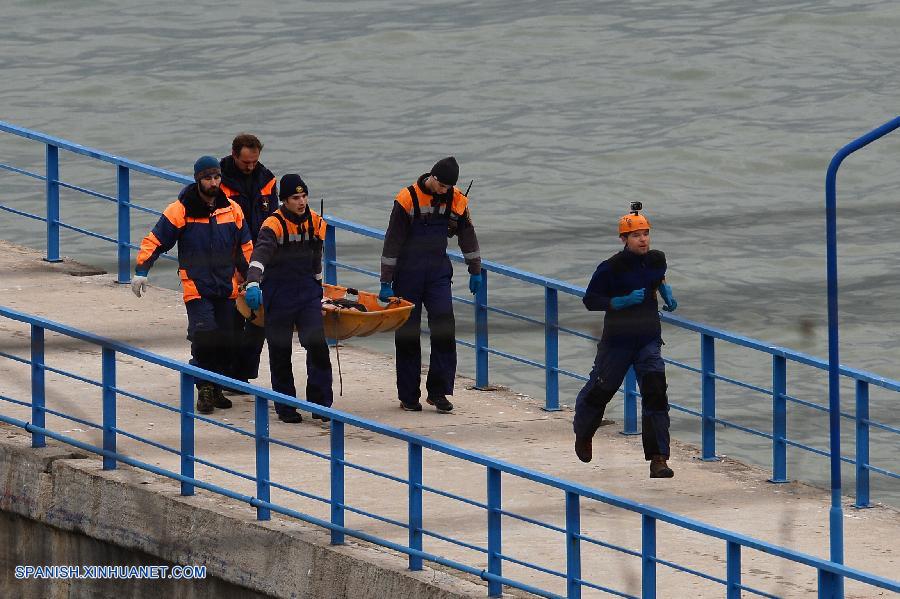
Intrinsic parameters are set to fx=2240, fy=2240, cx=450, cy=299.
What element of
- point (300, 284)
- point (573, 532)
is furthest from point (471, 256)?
point (573, 532)

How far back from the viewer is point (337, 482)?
36.7ft

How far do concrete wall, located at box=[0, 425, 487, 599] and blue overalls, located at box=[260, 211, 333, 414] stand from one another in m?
1.76

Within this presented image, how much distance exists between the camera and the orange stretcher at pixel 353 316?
1389cm

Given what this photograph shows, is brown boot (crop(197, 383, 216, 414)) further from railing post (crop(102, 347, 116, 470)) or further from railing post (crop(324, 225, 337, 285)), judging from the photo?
railing post (crop(324, 225, 337, 285))

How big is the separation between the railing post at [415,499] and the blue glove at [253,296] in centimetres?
258

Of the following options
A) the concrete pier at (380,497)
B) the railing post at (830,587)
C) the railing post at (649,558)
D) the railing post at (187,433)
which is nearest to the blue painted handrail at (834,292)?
the railing post at (830,587)

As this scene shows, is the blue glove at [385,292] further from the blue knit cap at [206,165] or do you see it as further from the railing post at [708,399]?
the railing post at [708,399]

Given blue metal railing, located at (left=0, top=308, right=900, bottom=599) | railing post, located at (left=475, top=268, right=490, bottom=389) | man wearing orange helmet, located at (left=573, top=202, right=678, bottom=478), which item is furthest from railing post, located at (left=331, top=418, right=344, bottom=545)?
railing post, located at (left=475, top=268, right=490, bottom=389)

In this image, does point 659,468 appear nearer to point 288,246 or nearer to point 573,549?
point 573,549

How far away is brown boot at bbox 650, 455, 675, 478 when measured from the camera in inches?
506

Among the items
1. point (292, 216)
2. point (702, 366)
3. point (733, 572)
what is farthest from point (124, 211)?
point (733, 572)

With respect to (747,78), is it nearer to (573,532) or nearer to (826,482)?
(826,482)

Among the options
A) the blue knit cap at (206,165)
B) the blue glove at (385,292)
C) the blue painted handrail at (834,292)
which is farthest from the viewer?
the blue glove at (385,292)

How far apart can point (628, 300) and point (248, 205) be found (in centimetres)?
311
